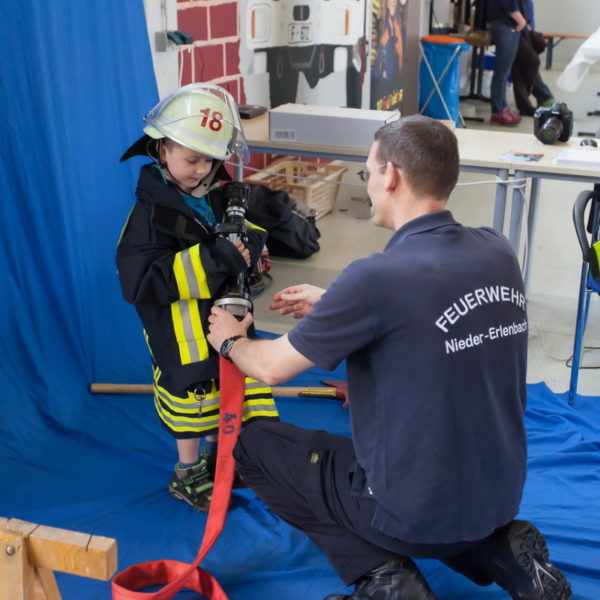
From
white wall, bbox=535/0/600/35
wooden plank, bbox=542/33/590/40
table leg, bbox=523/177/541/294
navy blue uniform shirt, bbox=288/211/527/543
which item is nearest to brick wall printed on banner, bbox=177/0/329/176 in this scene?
table leg, bbox=523/177/541/294

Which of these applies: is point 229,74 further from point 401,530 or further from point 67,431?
point 401,530

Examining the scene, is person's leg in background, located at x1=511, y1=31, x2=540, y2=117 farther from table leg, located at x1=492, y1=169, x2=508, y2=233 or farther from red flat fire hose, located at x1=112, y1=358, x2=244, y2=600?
red flat fire hose, located at x1=112, y1=358, x2=244, y2=600

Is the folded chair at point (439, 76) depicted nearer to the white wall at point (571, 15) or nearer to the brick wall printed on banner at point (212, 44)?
the brick wall printed on banner at point (212, 44)

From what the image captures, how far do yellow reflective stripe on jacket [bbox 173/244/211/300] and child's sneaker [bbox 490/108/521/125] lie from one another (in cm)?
691

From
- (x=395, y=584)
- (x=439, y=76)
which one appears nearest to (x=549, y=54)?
(x=439, y=76)

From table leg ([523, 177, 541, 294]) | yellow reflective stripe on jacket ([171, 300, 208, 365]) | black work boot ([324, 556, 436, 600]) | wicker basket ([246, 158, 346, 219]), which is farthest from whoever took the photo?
wicker basket ([246, 158, 346, 219])

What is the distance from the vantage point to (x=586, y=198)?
10.6 feet

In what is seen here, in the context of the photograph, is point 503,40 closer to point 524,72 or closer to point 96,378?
point 524,72

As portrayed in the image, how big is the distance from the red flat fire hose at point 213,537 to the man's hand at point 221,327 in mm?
86

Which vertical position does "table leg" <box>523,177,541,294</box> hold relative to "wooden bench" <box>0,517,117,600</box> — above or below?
below

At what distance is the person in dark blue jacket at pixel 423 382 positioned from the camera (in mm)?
1684

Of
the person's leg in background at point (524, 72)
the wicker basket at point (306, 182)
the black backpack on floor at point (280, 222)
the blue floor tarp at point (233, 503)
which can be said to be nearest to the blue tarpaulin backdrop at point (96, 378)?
the blue floor tarp at point (233, 503)

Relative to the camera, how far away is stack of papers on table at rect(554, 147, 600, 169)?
3.46 metres

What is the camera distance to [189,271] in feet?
7.47
